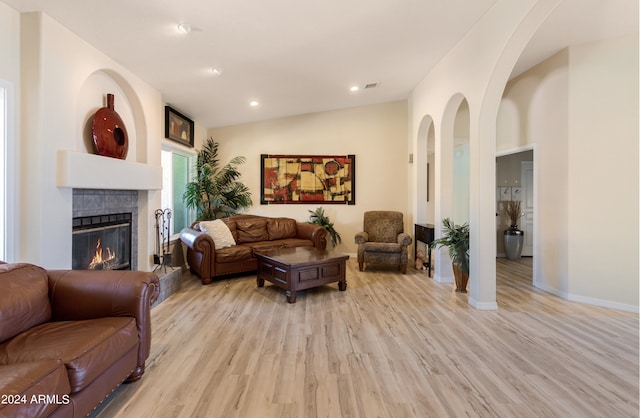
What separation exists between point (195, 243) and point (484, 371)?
3603 mm

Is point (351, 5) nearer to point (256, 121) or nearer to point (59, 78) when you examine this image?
point (59, 78)

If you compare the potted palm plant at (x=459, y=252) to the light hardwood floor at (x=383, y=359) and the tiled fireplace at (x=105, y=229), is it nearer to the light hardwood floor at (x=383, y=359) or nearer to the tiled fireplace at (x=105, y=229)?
the light hardwood floor at (x=383, y=359)

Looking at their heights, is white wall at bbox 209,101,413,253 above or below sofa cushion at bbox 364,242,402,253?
above

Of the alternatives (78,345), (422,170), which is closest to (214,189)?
(422,170)

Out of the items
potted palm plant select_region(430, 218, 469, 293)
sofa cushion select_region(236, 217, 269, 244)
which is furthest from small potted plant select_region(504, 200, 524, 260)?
sofa cushion select_region(236, 217, 269, 244)

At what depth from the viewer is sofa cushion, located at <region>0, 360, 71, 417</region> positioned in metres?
1.22

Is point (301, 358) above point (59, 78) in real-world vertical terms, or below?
below

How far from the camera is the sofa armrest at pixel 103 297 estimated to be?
2.03 m

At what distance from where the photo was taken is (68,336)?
1712mm

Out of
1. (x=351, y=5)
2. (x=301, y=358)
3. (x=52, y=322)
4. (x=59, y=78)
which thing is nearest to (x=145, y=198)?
(x=59, y=78)

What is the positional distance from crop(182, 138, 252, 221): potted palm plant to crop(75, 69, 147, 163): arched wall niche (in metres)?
1.50

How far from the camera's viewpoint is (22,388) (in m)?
1.26

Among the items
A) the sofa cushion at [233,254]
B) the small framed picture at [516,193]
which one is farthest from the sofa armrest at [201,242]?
the small framed picture at [516,193]

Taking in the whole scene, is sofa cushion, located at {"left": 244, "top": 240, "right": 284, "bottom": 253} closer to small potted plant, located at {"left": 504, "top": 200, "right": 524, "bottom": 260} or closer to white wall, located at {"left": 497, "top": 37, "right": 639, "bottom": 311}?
white wall, located at {"left": 497, "top": 37, "right": 639, "bottom": 311}
